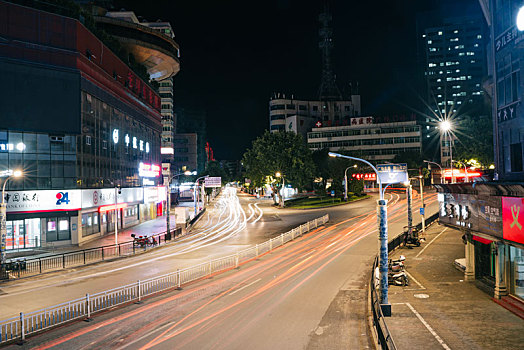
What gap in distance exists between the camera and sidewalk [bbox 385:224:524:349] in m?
13.9

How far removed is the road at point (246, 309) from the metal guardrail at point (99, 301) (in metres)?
0.68

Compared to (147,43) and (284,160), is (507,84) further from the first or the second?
(284,160)

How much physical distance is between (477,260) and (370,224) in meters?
26.9

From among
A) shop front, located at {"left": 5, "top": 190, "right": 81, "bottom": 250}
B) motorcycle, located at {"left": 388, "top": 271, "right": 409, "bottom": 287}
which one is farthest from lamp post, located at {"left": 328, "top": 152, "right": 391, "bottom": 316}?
shop front, located at {"left": 5, "top": 190, "right": 81, "bottom": 250}

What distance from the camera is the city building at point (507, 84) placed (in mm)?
17922

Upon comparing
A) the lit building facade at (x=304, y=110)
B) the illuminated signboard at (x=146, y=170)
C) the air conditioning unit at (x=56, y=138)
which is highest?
the lit building facade at (x=304, y=110)

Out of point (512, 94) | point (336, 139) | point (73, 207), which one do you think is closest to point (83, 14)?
point (73, 207)

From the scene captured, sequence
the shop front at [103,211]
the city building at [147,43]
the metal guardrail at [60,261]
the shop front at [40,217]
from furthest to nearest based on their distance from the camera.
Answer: the city building at [147,43]
the shop front at [103,211]
the shop front at [40,217]
the metal guardrail at [60,261]

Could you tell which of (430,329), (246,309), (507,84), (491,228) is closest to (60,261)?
(246,309)

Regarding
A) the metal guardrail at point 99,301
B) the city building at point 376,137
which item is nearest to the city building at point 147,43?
the metal guardrail at point 99,301

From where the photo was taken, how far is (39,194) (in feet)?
117

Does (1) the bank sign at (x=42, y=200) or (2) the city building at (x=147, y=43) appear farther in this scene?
(2) the city building at (x=147, y=43)

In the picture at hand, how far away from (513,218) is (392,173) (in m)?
4.87

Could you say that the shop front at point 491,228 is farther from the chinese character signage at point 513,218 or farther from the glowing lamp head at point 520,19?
the glowing lamp head at point 520,19
